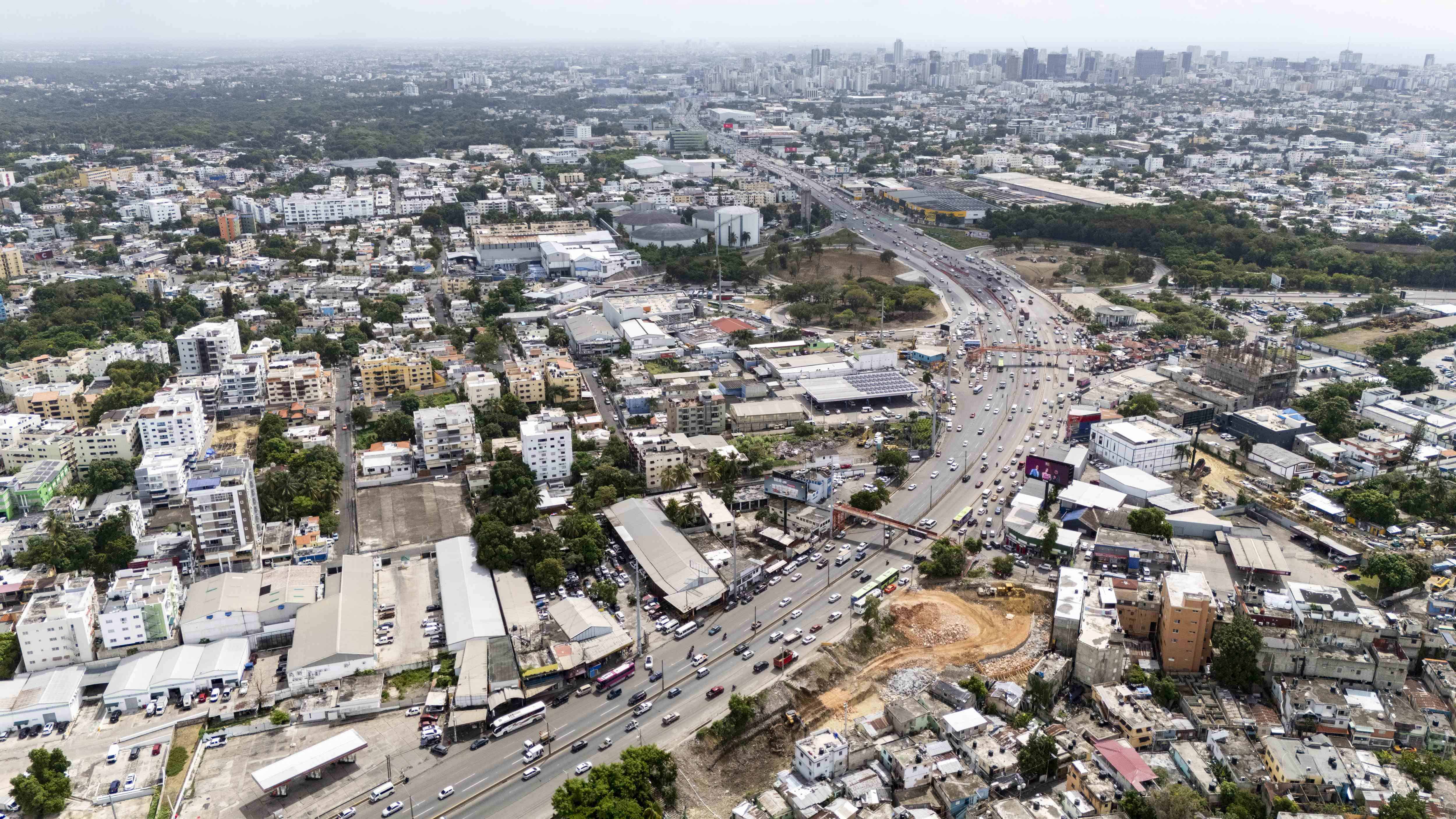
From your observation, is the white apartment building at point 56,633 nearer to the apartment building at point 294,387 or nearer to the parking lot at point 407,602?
the parking lot at point 407,602

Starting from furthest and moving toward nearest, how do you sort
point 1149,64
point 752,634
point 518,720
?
point 1149,64, point 752,634, point 518,720

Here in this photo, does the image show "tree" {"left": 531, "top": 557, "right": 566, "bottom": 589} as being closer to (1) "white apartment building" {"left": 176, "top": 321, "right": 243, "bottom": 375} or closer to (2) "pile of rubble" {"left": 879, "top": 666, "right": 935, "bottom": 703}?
(2) "pile of rubble" {"left": 879, "top": 666, "right": 935, "bottom": 703}

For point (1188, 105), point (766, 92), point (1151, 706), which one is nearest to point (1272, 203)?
point (1151, 706)

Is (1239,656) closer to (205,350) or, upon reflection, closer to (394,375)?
(394,375)

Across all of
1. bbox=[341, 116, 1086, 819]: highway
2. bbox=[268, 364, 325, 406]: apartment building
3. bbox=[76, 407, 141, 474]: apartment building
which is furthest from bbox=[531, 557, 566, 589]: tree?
bbox=[268, 364, 325, 406]: apartment building

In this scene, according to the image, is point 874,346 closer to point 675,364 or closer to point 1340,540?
point 675,364

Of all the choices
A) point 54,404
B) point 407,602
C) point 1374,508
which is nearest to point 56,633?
point 407,602

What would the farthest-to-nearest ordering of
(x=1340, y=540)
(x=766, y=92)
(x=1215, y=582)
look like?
(x=766, y=92) → (x=1340, y=540) → (x=1215, y=582)
